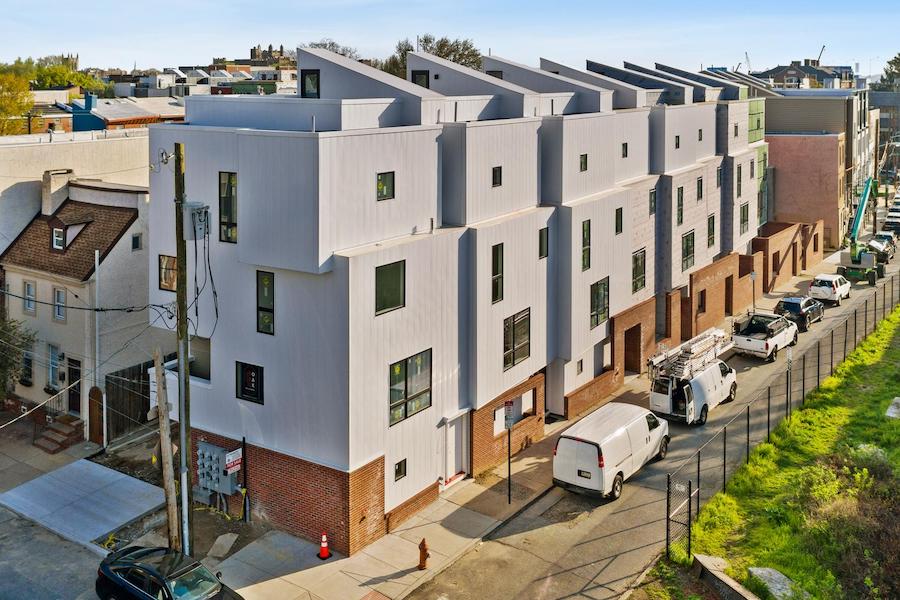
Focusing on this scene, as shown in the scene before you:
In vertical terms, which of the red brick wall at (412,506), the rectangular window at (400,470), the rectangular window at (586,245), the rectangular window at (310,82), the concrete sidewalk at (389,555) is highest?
the rectangular window at (310,82)

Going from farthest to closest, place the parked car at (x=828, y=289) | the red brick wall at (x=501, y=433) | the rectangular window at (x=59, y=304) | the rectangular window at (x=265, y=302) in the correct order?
the parked car at (x=828, y=289), the rectangular window at (x=59, y=304), the red brick wall at (x=501, y=433), the rectangular window at (x=265, y=302)

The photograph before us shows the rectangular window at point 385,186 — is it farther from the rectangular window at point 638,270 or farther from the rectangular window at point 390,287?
the rectangular window at point 638,270

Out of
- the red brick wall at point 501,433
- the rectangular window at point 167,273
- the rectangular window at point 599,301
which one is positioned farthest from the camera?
the rectangular window at point 599,301

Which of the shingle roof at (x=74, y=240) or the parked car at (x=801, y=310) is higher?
the shingle roof at (x=74, y=240)

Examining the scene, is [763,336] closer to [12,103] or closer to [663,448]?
[663,448]

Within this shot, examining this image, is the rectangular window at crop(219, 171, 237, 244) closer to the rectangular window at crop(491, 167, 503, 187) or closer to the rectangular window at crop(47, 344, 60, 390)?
the rectangular window at crop(491, 167, 503, 187)

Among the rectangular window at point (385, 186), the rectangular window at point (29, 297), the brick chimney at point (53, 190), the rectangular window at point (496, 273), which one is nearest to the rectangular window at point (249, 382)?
A: the rectangular window at point (385, 186)

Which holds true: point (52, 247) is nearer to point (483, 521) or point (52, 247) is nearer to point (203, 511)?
point (203, 511)

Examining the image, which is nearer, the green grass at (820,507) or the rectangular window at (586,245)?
the green grass at (820,507)

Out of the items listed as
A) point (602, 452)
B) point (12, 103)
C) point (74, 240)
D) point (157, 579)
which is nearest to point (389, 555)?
point (157, 579)
